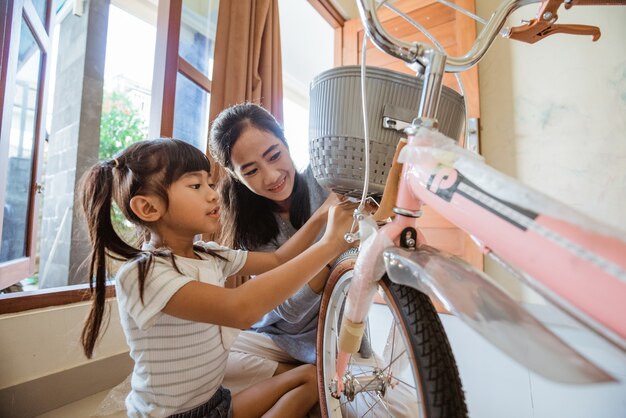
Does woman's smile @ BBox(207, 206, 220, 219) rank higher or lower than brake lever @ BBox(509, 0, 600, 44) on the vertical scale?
lower

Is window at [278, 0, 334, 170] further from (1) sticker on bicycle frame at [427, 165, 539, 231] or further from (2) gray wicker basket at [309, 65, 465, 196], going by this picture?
(1) sticker on bicycle frame at [427, 165, 539, 231]

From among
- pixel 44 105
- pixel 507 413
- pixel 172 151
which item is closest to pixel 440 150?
pixel 172 151

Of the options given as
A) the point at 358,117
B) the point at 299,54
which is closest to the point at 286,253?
the point at 358,117

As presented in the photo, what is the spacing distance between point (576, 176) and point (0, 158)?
2.19 metres

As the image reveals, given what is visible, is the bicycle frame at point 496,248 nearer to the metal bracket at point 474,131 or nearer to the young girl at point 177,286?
the young girl at point 177,286

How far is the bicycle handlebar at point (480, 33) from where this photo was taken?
1.48 feet

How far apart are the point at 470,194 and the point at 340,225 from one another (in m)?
0.32

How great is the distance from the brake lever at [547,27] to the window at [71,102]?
1246 mm

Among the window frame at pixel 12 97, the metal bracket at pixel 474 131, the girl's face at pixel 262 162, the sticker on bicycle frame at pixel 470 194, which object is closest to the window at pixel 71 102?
the window frame at pixel 12 97

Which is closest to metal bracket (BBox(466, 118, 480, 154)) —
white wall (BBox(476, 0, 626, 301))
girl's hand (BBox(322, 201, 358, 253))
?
white wall (BBox(476, 0, 626, 301))

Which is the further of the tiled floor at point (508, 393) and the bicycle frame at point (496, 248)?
the tiled floor at point (508, 393)

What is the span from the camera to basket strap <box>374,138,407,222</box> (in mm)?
505

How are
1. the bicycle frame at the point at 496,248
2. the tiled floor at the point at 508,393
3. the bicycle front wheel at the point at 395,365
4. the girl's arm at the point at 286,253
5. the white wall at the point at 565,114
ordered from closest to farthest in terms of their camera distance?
1. the bicycle frame at the point at 496,248
2. the bicycle front wheel at the point at 395,365
3. the girl's arm at the point at 286,253
4. the tiled floor at the point at 508,393
5. the white wall at the point at 565,114

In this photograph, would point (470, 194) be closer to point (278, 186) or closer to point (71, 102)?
point (278, 186)
